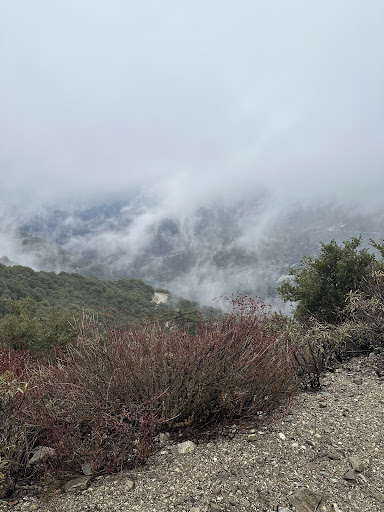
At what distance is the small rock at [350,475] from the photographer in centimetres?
252

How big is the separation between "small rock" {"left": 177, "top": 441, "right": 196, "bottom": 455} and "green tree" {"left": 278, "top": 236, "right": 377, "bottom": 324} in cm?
803

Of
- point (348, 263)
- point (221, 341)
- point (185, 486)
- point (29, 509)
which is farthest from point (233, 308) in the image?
point (348, 263)

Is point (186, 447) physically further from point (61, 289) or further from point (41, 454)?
point (61, 289)

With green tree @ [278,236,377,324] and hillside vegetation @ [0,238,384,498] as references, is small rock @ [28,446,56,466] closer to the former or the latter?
hillside vegetation @ [0,238,384,498]

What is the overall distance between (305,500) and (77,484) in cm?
180

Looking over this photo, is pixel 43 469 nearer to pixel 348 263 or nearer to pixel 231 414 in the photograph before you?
pixel 231 414

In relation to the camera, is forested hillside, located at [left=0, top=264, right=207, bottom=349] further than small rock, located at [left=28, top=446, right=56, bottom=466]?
Yes

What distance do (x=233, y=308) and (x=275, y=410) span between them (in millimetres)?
1913

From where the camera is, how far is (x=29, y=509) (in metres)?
2.47

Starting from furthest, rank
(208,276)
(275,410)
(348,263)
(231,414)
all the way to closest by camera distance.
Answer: (208,276) → (348,263) → (275,410) → (231,414)

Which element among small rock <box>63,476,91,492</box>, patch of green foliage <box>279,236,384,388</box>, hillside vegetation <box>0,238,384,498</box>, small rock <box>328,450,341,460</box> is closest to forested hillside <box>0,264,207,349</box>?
hillside vegetation <box>0,238,384,498</box>

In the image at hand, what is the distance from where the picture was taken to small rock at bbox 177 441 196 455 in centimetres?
300

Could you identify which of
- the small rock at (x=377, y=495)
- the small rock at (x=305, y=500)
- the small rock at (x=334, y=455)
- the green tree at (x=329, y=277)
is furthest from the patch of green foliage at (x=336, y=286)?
the small rock at (x=305, y=500)

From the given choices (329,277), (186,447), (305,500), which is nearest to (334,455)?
(305,500)
